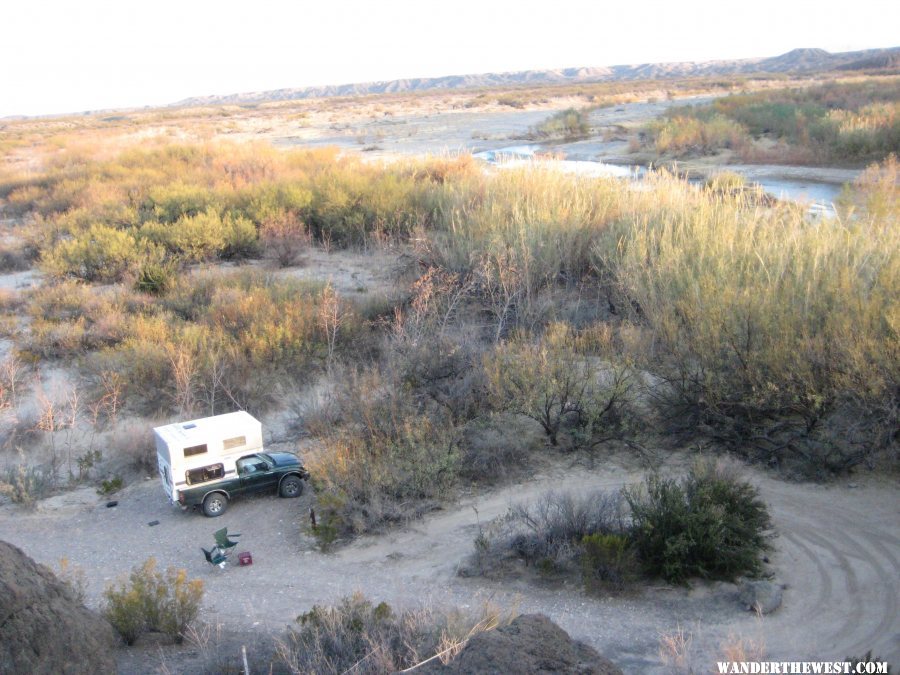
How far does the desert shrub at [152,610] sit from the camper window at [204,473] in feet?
8.50

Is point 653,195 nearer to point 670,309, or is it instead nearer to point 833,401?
point 670,309

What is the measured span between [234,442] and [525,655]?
6.04 m

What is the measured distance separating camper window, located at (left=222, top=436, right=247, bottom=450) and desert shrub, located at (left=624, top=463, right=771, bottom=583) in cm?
482

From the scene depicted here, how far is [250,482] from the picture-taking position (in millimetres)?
9523

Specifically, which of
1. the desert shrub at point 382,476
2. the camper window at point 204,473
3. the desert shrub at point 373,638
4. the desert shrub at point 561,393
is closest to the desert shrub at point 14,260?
the camper window at point 204,473

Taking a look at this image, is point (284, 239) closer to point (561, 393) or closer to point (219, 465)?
point (219, 465)

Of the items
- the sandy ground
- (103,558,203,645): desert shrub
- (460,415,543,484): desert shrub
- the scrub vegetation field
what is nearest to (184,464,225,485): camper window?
the sandy ground

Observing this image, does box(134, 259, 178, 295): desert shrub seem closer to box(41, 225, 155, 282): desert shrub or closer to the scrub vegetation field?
the scrub vegetation field

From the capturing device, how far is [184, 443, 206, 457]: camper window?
30.5ft

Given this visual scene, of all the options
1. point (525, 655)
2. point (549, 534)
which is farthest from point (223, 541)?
A: point (525, 655)

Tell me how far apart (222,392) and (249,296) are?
9.20 ft

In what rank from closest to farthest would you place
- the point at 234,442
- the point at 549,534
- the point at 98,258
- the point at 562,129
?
1. the point at 549,534
2. the point at 234,442
3. the point at 98,258
4. the point at 562,129

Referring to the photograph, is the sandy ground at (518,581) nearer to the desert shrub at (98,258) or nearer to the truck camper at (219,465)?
the truck camper at (219,465)

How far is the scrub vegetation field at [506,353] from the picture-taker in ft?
27.3
